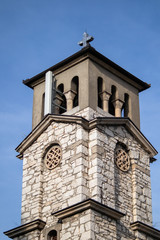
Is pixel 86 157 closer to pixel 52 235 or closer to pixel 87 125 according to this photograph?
pixel 87 125

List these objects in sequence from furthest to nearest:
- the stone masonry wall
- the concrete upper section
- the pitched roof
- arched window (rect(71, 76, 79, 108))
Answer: arched window (rect(71, 76, 79, 108))
the pitched roof
the concrete upper section
the stone masonry wall

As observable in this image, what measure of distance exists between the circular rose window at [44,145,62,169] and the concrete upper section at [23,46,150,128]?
5.66ft

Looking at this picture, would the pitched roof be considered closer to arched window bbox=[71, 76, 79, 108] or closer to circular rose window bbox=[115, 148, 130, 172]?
arched window bbox=[71, 76, 79, 108]

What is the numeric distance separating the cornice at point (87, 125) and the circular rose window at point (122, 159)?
1.06 meters

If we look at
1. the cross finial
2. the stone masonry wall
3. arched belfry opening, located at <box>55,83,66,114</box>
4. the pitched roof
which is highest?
the cross finial

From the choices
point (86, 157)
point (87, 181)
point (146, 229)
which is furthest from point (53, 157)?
point (146, 229)

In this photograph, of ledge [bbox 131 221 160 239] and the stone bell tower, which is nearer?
the stone bell tower

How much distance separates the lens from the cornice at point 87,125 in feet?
76.1

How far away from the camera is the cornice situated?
23.2m

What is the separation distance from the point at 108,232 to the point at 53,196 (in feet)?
9.32

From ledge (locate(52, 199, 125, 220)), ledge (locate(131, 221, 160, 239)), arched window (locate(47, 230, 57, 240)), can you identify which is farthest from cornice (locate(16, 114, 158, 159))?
arched window (locate(47, 230, 57, 240))

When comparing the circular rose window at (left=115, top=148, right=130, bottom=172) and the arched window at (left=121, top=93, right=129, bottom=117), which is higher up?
the arched window at (left=121, top=93, right=129, bottom=117)

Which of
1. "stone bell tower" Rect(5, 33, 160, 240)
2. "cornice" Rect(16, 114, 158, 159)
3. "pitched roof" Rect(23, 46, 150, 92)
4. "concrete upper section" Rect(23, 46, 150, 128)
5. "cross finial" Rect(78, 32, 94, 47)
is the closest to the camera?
"stone bell tower" Rect(5, 33, 160, 240)

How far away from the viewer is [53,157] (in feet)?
78.1
